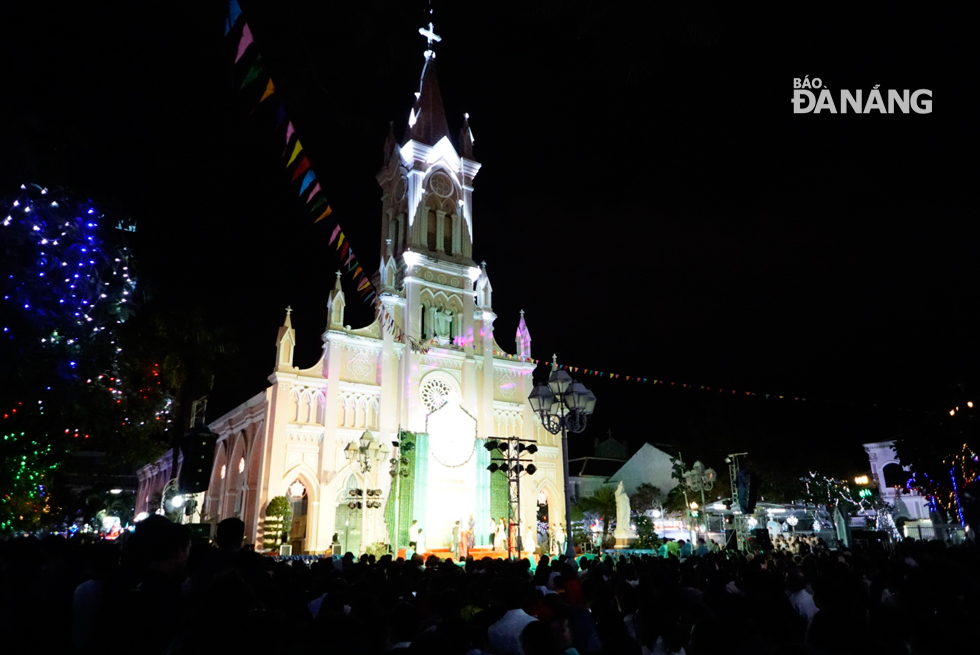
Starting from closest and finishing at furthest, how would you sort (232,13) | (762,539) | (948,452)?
(232,13) → (762,539) → (948,452)

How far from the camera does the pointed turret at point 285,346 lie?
30.1 m

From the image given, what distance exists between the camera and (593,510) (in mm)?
44781

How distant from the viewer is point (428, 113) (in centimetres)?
3953

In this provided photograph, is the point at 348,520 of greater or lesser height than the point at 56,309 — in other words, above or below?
below

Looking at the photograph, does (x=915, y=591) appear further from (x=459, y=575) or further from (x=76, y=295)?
(x=76, y=295)

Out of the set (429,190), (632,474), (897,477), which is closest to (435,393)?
(429,190)

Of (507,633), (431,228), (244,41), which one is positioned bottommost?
(507,633)

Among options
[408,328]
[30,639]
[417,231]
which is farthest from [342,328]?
[30,639]

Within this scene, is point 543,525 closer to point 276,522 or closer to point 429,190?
point 276,522

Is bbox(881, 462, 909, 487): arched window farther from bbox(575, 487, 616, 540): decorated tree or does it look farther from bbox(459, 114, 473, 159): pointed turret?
bbox(459, 114, 473, 159): pointed turret

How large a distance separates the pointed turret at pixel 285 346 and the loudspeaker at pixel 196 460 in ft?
41.2

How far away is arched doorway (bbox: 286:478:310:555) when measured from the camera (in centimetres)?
3119

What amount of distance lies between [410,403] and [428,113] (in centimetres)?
1861

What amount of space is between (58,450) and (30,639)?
690 inches
